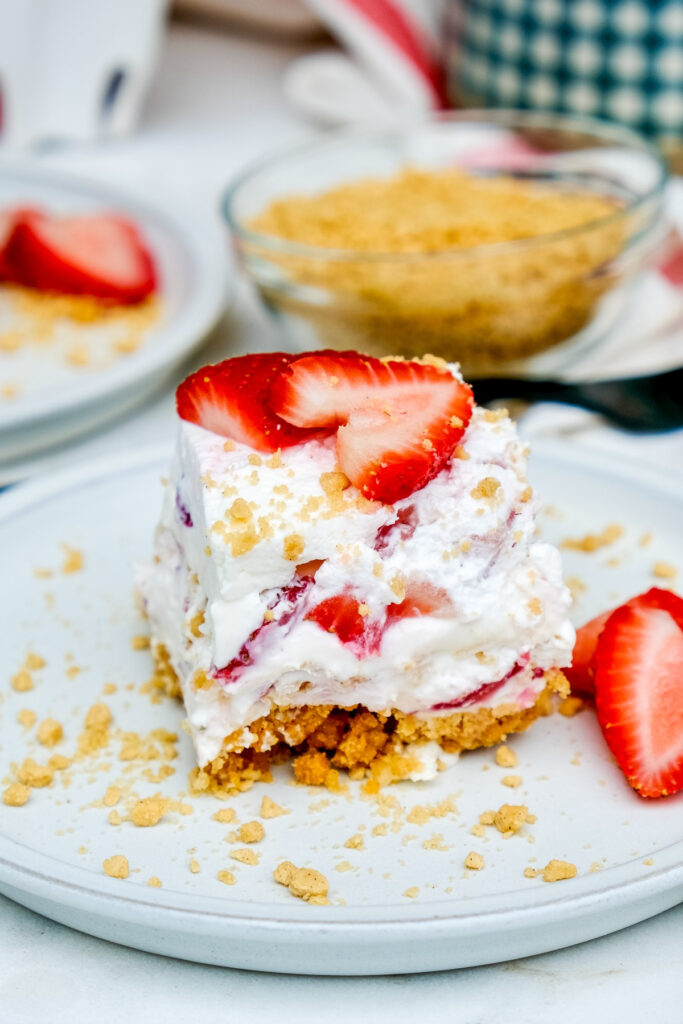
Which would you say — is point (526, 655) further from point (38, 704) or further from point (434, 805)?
point (38, 704)

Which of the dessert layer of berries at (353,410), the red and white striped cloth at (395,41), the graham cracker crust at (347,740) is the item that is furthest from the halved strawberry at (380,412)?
the red and white striped cloth at (395,41)

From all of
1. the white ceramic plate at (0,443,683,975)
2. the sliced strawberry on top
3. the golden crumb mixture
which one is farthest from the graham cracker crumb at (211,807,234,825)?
the golden crumb mixture

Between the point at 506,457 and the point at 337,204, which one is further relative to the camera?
the point at 337,204

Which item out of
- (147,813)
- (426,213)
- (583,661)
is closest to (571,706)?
(583,661)

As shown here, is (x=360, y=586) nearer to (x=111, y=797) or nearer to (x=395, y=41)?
(x=111, y=797)

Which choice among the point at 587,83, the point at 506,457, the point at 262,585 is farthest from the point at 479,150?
the point at 262,585

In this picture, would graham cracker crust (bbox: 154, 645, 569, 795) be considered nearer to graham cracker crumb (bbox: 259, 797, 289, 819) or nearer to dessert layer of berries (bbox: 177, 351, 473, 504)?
graham cracker crumb (bbox: 259, 797, 289, 819)

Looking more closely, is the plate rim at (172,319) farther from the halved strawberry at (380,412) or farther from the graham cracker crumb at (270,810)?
the graham cracker crumb at (270,810)
